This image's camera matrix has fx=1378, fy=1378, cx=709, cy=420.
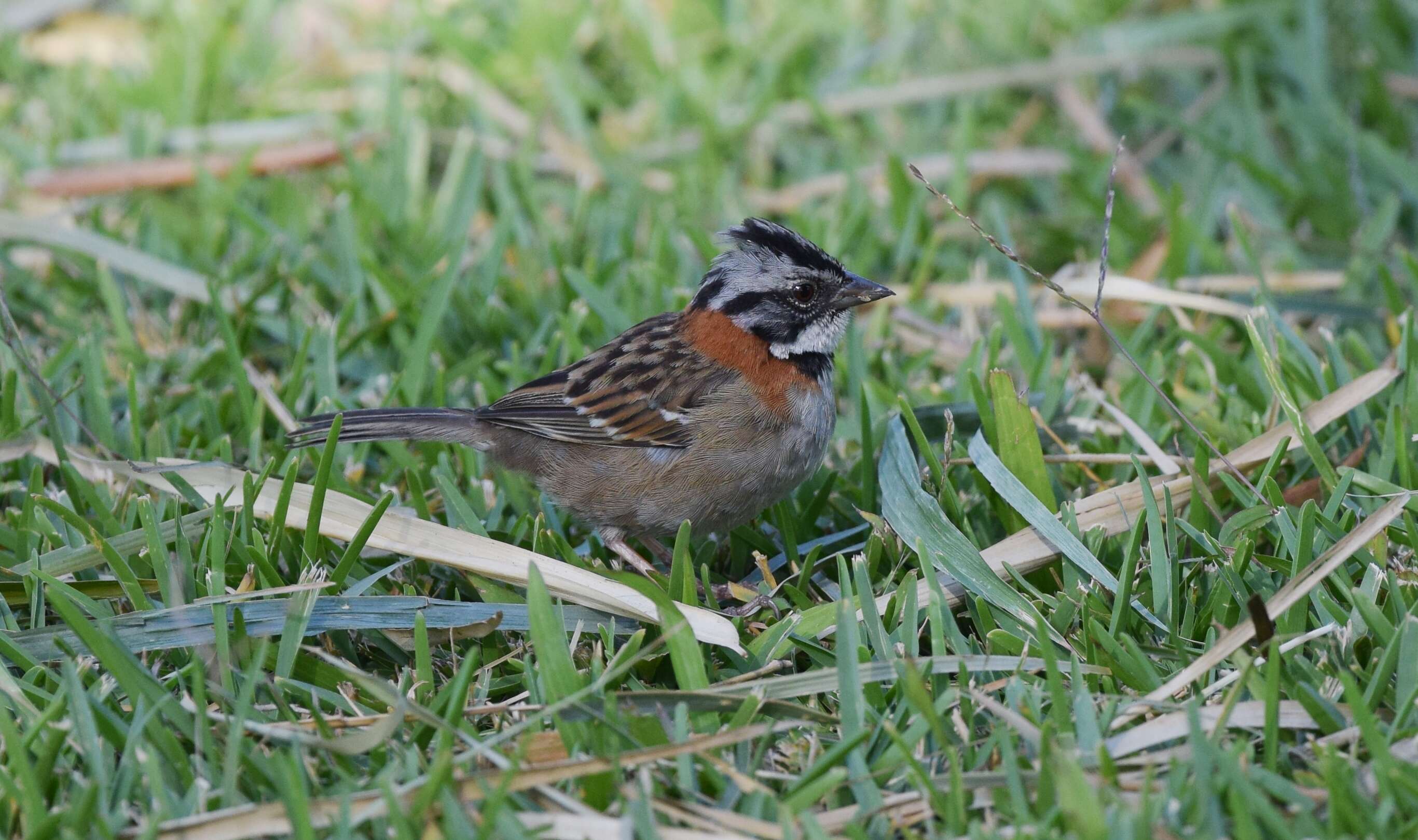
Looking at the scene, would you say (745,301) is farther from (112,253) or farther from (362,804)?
(112,253)

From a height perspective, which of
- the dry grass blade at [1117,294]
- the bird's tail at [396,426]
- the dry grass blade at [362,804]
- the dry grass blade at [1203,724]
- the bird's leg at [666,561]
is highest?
the dry grass blade at [1117,294]

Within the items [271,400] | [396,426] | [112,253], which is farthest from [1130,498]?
[112,253]

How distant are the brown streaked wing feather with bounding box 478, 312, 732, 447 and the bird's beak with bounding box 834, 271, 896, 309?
436mm

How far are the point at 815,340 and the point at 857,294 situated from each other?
19 centimetres

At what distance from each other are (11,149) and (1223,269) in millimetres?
5616

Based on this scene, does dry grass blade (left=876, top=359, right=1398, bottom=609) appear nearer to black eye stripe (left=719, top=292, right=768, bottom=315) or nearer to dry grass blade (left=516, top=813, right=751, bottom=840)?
dry grass blade (left=516, top=813, right=751, bottom=840)

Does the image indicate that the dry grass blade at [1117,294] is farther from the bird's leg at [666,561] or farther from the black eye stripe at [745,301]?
the bird's leg at [666,561]

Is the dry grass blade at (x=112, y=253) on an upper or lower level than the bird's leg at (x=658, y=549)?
upper

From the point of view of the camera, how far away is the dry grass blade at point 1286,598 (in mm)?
3066

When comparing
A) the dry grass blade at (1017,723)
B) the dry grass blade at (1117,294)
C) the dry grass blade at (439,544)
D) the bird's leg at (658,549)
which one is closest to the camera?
the dry grass blade at (1017,723)

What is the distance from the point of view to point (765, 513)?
4.52 meters

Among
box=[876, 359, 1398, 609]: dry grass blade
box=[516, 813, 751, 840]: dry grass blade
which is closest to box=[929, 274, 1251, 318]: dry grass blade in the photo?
box=[876, 359, 1398, 609]: dry grass blade

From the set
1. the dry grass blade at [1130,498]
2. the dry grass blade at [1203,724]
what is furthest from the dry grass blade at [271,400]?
the dry grass blade at [1203,724]

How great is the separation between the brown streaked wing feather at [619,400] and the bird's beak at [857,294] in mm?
436
